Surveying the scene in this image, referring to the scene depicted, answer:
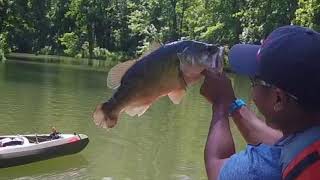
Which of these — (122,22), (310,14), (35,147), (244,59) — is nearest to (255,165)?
(244,59)

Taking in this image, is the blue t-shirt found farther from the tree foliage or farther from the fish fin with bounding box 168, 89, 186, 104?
the tree foliage

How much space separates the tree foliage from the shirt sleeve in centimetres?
5178

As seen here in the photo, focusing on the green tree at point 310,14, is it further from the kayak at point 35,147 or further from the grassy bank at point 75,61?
the kayak at point 35,147

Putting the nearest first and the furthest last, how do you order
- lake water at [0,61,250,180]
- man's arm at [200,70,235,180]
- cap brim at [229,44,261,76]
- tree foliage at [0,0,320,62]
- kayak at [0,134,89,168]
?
cap brim at [229,44,261,76] → man's arm at [200,70,235,180] → kayak at [0,134,89,168] → lake water at [0,61,250,180] → tree foliage at [0,0,320,62]

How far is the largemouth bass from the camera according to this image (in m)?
2.65

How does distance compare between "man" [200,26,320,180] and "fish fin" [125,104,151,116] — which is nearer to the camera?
"man" [200,26,320,180]

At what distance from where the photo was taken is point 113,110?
9.64 feet

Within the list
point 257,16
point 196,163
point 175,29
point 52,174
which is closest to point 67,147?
point 52,174

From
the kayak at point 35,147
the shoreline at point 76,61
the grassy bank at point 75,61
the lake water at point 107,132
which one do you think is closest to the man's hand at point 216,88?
the lake water at point 107,132

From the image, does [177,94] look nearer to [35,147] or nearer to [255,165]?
[255,165]

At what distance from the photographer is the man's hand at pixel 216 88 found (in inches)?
103

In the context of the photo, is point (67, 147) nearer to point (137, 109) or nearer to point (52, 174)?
point (52, 174)

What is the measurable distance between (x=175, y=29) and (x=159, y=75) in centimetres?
6684

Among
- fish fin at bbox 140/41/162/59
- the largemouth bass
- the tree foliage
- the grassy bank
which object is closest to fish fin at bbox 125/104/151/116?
the largemouth bass
